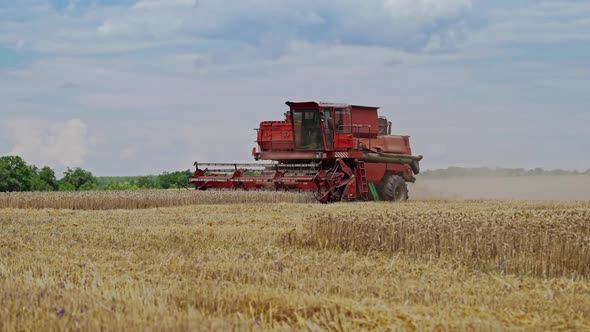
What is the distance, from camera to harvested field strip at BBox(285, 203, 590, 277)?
10047 mm

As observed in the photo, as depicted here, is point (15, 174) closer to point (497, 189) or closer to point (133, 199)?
point (133, 199)

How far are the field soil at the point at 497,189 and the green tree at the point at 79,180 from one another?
502 inches

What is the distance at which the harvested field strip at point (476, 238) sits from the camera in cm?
1005

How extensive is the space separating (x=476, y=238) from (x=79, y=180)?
84.2 feet

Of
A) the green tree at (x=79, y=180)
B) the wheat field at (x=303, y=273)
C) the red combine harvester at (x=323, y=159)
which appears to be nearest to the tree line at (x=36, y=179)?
the green tree at (x=79, y=180)

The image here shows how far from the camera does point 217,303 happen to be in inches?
276

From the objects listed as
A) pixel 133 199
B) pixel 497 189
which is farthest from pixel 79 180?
pixel 497 189

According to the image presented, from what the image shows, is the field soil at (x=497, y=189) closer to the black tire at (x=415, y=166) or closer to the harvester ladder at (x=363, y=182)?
the black tire at (x=415, y=166)

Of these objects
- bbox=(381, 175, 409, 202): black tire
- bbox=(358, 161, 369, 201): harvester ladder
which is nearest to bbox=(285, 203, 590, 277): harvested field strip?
bbox=(358, 161, 369, 201): harvester ladder

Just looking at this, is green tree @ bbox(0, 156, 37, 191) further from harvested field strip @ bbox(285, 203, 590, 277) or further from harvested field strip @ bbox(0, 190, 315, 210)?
harvested field strip @ bbox(285, 203, 590, 277)

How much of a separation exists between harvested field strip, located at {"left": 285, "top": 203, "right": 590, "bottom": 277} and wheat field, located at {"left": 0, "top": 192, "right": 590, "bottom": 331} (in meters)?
0.02

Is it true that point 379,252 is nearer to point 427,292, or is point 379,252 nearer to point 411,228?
point 411,228

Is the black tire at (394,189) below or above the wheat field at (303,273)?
above

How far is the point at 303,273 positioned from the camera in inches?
352
